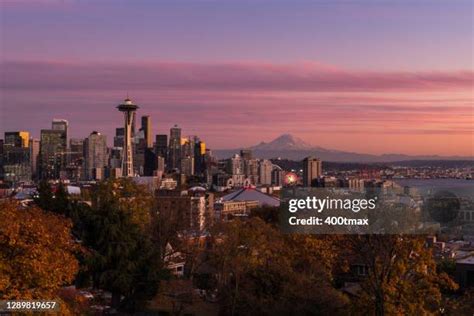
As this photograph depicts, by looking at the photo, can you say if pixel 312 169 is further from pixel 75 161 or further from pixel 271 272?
pixel 75 161

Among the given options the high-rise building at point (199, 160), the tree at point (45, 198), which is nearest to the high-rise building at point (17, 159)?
the high-rise building at point (199, 160)

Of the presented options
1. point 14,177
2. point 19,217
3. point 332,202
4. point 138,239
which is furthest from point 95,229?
point 14,177

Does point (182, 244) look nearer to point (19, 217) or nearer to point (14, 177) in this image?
point (19, 217)

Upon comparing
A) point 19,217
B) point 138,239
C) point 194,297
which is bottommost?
point 194,297

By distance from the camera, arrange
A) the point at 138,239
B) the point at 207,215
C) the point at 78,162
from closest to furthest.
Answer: the point at 138,239
the point at 207,215
the point at 78,162

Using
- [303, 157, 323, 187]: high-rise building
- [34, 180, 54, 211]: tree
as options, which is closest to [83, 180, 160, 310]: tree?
[34, 180, 54, 211]: tree

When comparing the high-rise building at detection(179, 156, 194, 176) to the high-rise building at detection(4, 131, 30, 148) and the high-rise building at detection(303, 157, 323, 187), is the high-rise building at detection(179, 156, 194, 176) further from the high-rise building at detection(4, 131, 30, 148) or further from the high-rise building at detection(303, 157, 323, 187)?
the high-rise building at detection(303, 157, 323, 187)

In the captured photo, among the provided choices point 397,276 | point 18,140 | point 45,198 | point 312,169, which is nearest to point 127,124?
point 18,140

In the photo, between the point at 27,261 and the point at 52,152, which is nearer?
the point at 27,261
